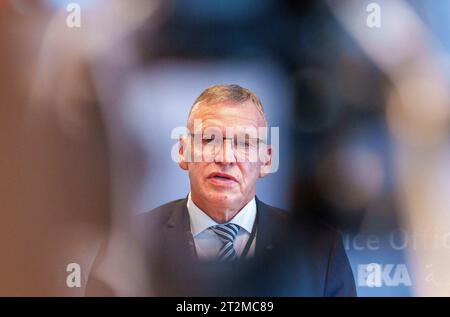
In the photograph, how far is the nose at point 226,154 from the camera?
177 centimetres

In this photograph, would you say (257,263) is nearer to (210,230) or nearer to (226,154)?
(210,230)

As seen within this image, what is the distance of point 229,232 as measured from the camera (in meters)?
1.80

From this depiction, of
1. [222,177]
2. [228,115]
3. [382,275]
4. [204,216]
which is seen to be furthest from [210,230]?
[382,275]

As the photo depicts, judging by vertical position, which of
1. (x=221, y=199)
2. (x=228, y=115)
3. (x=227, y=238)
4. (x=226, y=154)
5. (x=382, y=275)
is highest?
(x=228, y=115)

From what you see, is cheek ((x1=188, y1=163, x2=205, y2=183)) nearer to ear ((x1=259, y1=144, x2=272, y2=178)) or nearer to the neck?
the neck

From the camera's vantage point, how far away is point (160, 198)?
1793mm

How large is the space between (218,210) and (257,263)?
19 cm

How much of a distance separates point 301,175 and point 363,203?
0.20 metres

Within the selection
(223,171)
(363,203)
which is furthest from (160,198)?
(363,203)

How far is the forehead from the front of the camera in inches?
69.9

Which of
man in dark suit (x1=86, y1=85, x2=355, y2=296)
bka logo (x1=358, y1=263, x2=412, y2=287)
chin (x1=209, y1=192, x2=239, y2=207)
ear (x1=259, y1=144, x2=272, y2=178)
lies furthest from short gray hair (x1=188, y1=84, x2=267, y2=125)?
bka logo (x1=358, y1=263, x2=412, y2=287)

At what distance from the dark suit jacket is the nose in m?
0.15

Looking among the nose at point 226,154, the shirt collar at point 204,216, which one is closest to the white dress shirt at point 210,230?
the shirt collar at point 204,216

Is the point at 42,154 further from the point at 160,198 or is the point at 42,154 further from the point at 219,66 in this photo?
the point at 219,66
